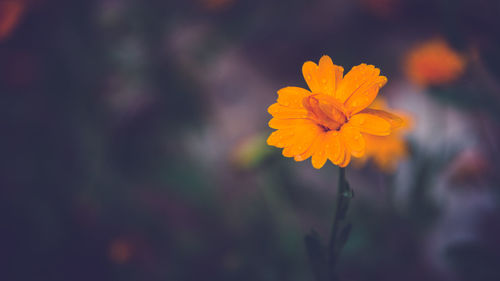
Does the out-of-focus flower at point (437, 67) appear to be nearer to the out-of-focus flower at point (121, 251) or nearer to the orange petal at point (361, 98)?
the orange petal at point (361, 98)

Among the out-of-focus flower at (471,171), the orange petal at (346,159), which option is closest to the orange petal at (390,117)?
the orange petal at (346,159)

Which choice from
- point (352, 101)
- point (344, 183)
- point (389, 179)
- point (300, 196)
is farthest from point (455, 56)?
point (344, 183)

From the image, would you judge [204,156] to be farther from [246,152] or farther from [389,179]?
[389,179]

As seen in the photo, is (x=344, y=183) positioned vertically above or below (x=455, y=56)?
below

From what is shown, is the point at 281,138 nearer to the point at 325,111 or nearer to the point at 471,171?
the point at 325,111

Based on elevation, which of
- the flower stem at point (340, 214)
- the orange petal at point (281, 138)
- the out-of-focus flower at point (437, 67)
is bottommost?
the flower stem at point (340, 214)

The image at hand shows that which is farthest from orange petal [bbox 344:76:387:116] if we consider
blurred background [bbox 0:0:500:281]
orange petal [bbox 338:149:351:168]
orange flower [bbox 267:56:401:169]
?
blurred background [bbox 0:0:500:281]
